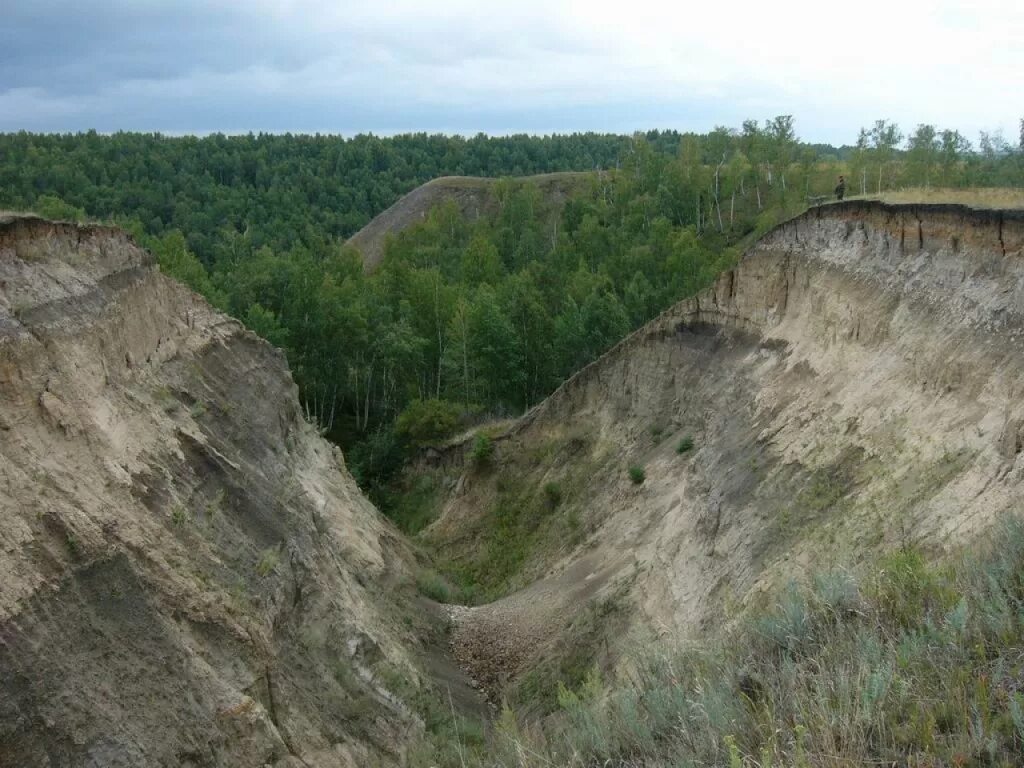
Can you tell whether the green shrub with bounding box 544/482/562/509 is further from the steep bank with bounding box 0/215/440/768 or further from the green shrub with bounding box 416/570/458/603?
the steep bank with bounding box 0/215/440/768

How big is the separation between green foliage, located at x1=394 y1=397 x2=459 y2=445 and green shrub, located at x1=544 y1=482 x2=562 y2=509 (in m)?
9.13

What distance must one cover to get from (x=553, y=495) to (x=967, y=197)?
14.4 m

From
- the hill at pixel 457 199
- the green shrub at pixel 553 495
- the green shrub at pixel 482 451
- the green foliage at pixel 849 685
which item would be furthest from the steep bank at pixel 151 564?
the hill at pixel 457 199

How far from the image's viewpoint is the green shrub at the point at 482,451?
30.1 meters

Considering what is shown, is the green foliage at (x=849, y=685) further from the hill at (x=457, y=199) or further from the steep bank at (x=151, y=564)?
the hill at (x=457, y=199)

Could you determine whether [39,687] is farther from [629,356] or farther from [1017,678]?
[629,356]

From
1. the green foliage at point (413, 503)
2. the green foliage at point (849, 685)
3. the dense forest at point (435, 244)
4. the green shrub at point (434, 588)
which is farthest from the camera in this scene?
the dense forest at point (435, 244)

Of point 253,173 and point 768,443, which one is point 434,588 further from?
point 253,173

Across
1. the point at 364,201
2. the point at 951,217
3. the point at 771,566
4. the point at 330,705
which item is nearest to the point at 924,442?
the point at 771,566

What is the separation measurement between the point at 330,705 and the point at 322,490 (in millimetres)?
9054

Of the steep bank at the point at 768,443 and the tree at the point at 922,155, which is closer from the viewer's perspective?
the steep bank at the point at 768,443

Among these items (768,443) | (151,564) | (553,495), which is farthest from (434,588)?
(151,564)

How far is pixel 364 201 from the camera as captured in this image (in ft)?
361

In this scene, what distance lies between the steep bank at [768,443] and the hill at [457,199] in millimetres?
61390
